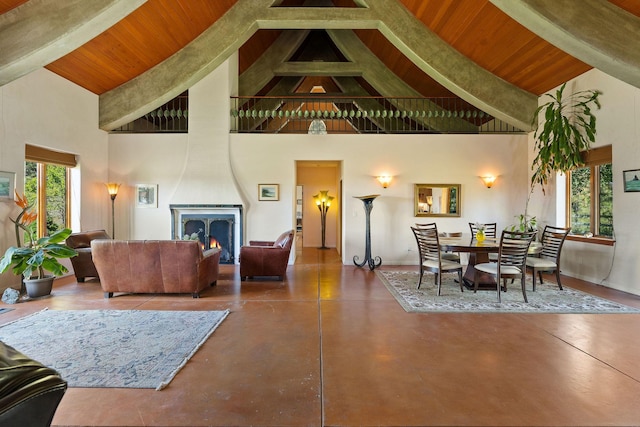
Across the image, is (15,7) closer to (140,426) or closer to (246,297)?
(246,297)

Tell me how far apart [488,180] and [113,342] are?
7.46 metres

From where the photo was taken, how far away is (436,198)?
7.59 m

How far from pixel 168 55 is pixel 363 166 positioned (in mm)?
4637

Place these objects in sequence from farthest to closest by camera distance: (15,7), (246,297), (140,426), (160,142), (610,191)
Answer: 1. (160,142)
2. (610,191)
3. (246,297)
4. (15,7)
5. (140,426)

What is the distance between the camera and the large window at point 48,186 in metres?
5.68

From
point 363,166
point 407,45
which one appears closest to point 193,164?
point 363,166

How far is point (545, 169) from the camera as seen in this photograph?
6.46 meters

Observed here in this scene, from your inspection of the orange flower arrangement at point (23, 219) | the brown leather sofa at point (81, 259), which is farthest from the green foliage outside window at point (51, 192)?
the brown leather sofa at point (81, 259)

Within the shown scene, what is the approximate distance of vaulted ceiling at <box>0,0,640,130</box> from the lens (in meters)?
4.37

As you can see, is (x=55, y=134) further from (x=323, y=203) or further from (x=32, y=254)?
(x=323, y=203)

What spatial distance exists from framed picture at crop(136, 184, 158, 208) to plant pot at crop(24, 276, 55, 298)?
2.97 meters

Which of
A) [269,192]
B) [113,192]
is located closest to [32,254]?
[113,192]

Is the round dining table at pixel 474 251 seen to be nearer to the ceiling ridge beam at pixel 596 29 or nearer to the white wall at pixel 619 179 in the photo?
the white wall at pixel 619 179

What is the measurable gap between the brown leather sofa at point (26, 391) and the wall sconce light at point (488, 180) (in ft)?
26.0
